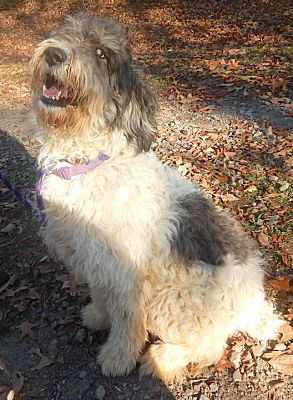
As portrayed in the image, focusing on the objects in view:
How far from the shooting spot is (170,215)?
3107mm

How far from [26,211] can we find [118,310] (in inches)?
104

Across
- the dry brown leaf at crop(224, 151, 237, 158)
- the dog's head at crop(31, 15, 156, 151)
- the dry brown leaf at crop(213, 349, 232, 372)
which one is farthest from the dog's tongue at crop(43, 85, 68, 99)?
the dry brown leaf at crop(224, 151, 237, 158)

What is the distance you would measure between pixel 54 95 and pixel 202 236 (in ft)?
4.67

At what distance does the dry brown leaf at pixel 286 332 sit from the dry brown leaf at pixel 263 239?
115cm

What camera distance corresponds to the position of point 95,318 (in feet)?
12.4

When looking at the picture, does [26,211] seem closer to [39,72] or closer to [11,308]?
[11,308]

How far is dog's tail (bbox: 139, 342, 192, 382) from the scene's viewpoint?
3.35m

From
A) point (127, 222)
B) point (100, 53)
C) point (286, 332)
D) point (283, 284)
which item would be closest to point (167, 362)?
point (286, 332)

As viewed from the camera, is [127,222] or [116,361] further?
[116,361]

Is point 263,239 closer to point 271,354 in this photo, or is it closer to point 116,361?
point 271,354

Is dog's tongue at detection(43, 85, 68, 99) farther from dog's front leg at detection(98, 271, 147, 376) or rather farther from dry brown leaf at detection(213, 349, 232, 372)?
dry brown leaf at detection(213, 349, 232, 372)

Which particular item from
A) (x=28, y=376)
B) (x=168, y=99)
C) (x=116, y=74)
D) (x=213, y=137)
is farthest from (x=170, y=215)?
(x=168, y=99)

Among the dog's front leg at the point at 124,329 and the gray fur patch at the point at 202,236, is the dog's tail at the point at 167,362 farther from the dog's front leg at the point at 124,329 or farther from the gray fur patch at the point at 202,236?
the gray fur patch at the point at 202,236

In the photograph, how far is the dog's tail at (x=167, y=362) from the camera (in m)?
3.35
